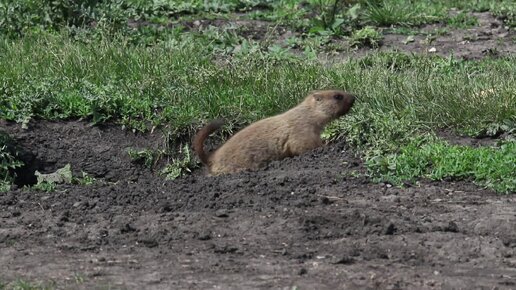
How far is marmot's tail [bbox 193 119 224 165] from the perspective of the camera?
29.6 ft

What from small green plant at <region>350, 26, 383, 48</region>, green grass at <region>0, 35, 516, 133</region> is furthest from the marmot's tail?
small green plant at <region>350, 26, 383, 48</region>

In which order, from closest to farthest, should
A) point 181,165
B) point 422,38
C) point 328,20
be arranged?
1. point 181,165
2. point 422,38
3. point 328,20

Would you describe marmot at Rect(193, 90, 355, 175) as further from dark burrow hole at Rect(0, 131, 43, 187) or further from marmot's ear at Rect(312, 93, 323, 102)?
dark burrow hole at Rect(0, 131, 43, 187)

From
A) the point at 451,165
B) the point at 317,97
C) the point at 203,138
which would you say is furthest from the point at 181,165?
the point at 451,165

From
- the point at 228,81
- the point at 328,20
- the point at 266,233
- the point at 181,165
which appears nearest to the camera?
the point at 266,233

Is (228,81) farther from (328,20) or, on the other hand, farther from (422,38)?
(422,38)

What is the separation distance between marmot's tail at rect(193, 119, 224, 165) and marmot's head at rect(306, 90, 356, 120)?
3.04 feet

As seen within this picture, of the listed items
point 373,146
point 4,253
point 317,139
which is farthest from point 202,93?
point 4,253

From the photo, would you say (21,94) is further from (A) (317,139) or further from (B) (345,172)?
(B) (345,172)

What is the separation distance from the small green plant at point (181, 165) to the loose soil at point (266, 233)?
23.0 inches

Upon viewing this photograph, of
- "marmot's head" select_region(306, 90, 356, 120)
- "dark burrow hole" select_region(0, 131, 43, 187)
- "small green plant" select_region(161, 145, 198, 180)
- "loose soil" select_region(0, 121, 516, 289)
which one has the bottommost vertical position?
"small green plant" select_region(161, 145, 198, 180)

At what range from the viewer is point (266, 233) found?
695cm

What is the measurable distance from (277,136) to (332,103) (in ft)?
1.97

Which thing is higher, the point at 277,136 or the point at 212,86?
the point at 212,86
